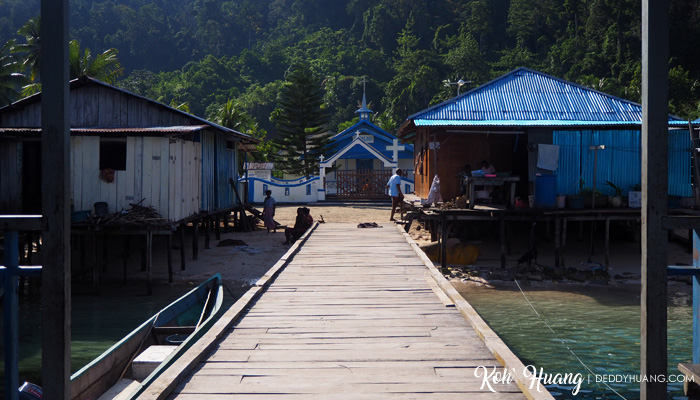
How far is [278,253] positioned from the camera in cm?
1827

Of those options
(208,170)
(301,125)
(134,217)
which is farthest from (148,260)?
(301,125)

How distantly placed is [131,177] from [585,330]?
33.0 ft

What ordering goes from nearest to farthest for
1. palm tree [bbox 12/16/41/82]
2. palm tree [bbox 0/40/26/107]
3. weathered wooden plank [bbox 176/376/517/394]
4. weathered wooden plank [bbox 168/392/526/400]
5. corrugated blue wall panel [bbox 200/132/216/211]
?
weathered wooden plank [bbox 168/392/526/400] → weathered wooden plank [bbox 176/376/517/394] → corrugated blue wall panel [bbox 200/132/216/211] → palm tree [bbox 0/40/26/107] → palm tree [bbox 12/16/41/82]

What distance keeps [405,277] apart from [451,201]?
7993mm

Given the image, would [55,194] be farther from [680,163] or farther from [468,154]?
[680,163]

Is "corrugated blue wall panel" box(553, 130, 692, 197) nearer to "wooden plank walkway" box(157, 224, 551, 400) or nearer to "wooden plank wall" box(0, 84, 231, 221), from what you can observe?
"wooden plank walkway" box(157, 224, 551, 400)

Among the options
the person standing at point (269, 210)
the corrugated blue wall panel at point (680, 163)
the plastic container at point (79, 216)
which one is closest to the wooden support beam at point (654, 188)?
the plastic container at point (79, 216)

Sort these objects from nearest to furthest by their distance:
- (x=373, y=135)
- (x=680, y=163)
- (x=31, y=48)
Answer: (x=680, y=163) < (x=31, y=48) < (x=373, y=135)

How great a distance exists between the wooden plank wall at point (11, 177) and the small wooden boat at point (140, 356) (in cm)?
730

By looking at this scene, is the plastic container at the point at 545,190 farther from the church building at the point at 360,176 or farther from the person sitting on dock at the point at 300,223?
the church building at the point at 360,176

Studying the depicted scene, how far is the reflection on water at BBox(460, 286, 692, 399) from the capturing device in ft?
31.9

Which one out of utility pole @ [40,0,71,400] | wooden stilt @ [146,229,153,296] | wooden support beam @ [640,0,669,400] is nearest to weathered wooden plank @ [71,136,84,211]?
wooden stilt @ [146,229,153,296]

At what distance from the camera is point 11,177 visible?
50.3 ft

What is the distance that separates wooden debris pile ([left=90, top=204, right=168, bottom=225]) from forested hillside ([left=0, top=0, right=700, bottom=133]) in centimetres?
2291
